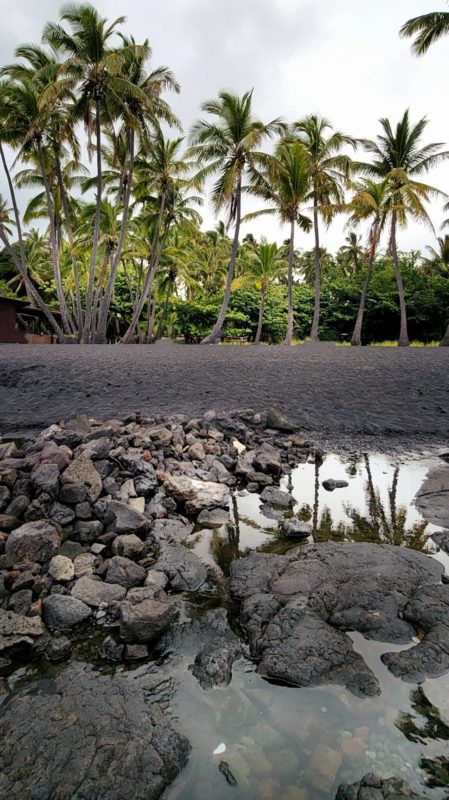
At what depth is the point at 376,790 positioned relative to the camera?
1.31m

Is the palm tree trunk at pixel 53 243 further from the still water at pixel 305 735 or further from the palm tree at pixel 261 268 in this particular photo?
the still water at pixel 305 735

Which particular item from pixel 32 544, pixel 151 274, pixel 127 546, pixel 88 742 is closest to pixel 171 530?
pixel 127 546

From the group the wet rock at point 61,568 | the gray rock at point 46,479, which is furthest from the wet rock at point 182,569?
the gray rock at point 46,479

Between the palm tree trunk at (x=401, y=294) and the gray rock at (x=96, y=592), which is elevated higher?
the palm tree trunk at (x=401, y=294)

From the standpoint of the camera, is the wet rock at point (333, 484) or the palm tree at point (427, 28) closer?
the wet rock at point (333, 484)

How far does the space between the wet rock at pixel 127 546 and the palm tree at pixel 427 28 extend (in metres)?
20.2

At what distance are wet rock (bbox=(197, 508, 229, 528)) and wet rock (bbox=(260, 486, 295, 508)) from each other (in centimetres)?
42

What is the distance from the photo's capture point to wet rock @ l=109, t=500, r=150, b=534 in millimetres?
3020

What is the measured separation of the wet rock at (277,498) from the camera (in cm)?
371

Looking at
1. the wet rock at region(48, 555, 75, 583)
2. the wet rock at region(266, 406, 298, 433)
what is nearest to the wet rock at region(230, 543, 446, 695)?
the wet rock at region(48, 555, 75, 583)

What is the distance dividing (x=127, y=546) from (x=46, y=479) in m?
0.93

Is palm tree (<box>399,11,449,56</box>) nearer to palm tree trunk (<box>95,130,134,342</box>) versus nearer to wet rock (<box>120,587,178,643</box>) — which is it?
palm tree trunk (<box>95,130,134,342</box>)

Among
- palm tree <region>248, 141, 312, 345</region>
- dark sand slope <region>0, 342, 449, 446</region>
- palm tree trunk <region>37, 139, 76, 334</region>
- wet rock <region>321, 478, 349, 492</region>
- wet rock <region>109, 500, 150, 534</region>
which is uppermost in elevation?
palm tree <region>248, 141, 312, 345</region>

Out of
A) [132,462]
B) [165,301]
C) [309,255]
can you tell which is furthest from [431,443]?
[309,255]
